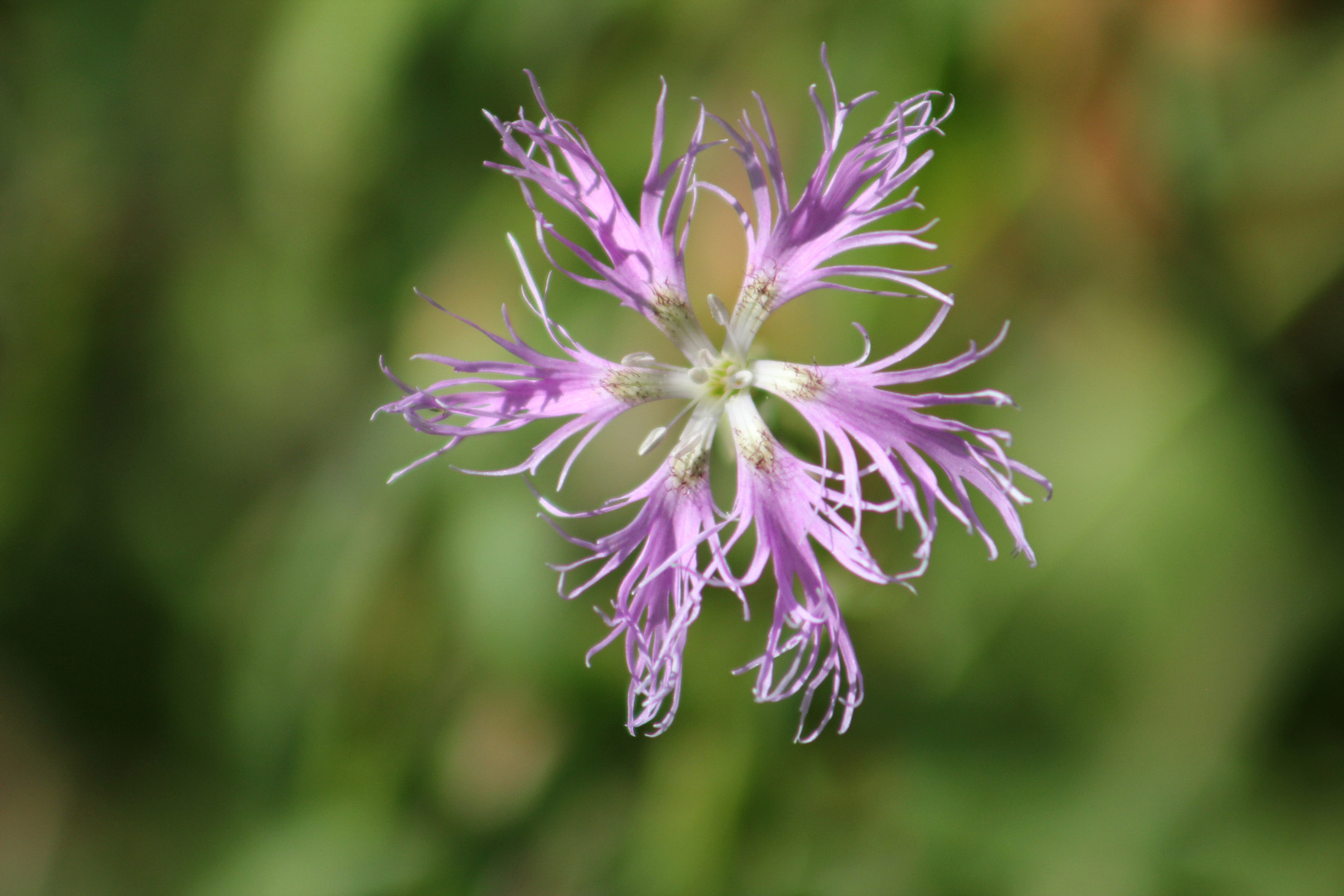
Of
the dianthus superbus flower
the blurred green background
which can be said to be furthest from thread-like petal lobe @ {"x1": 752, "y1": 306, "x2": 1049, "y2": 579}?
the blurred green background

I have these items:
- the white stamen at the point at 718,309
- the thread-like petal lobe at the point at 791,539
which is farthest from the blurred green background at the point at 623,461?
the white stamen at the point at 718,309

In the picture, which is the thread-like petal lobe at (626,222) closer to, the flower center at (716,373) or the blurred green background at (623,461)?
the flower center at (716,373)

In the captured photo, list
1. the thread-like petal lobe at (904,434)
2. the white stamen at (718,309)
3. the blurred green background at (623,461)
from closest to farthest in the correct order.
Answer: the thread-like petal lobe at (904,434) → the white stamen at (718,309) → the blurred green background at (623,461)

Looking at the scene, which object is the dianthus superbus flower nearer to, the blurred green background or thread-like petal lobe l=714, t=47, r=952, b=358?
thread-like petal lobe l=714, t=47, r=952, b=358

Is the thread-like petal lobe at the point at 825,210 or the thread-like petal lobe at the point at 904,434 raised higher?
the thread-like petal lobe at the point at 825,210

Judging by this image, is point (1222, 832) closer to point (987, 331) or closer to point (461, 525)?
point (987, 331)

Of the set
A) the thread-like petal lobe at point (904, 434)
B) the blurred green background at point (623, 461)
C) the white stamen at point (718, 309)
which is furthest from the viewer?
the blurred green background at point (623, 461)

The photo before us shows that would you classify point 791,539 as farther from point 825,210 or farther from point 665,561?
point 825,210
